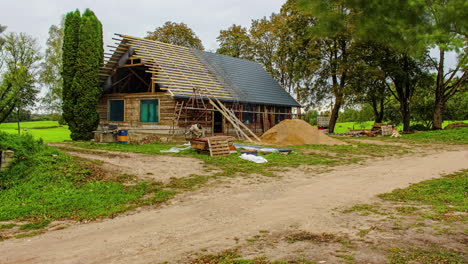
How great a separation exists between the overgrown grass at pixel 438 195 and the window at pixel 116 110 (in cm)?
2164

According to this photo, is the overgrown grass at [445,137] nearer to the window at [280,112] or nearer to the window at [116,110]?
the window at [280,112]

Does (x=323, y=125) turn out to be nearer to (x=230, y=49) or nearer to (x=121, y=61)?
(x=230, y=49)

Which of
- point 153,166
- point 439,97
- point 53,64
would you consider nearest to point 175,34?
point 53,64

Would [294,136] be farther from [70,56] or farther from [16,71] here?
[16,71]

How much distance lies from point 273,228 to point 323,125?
4337 centimetres

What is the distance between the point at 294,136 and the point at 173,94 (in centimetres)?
844

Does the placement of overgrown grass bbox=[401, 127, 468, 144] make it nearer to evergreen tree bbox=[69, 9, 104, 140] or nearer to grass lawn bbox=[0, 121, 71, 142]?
evergreen tree bbox=[69, 9, 104, 140]

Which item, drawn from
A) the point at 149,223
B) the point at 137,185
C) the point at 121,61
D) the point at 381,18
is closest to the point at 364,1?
the point at 381,18

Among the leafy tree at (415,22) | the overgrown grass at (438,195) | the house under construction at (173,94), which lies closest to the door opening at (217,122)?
the house under construction at (173,94)

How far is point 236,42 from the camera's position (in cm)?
4784

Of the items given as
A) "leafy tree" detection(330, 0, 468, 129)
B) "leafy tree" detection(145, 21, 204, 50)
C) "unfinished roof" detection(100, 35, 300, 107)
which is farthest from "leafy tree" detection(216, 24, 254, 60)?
"leafy tree" detection(330, 0, 468, 129)

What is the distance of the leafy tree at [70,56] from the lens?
938 inches

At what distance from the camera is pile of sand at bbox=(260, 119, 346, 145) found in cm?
2297

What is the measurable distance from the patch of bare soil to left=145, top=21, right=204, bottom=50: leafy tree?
34.9 meters
